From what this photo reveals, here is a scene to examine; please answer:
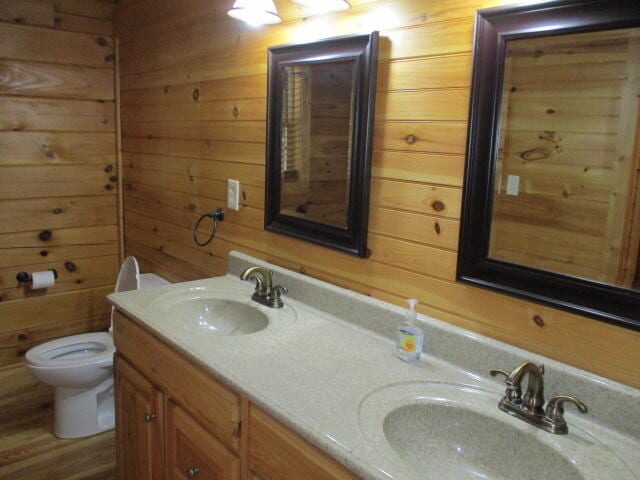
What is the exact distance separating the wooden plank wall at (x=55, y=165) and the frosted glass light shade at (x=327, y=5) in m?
1.76

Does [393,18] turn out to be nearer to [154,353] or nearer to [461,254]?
→ [461,254]

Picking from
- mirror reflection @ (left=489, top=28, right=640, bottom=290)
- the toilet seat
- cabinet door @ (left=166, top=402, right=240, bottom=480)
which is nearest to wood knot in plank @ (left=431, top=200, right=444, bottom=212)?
mirror reflection @ (left=489, top=28, right=640, bottom=290)

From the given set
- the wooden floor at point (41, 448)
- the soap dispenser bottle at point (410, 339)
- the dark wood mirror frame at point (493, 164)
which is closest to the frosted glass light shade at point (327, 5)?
the dark wood mirror frame at point (493, 164)

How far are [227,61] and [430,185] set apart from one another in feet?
3.72

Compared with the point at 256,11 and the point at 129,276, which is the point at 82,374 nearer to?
the point at 129,276

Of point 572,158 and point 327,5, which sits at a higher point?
point 327,5

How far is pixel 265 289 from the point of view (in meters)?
1.88

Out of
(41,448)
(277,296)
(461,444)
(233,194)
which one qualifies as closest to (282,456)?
(461,444)

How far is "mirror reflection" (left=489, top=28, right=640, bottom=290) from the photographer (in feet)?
3.58

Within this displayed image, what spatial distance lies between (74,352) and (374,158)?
197 centimetres

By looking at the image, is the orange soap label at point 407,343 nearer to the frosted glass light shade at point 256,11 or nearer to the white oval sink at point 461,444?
the white oval sink at point 461,444

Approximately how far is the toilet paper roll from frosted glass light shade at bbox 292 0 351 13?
2.06 meters

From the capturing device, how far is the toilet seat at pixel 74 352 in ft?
8.00

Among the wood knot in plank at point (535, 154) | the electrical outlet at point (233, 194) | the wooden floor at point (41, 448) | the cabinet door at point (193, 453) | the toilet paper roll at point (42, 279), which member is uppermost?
the wood knot in plank at point (535, 154)
